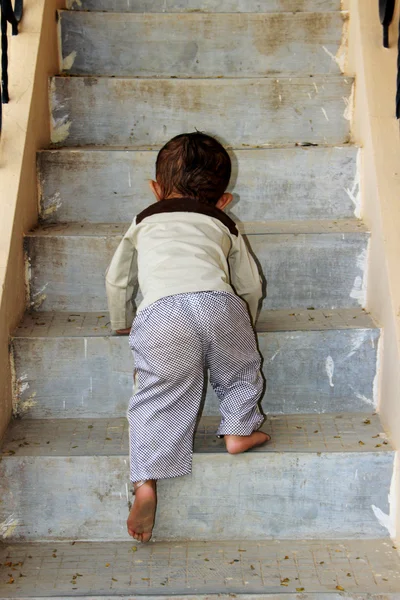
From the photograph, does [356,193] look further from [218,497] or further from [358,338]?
[218,497]

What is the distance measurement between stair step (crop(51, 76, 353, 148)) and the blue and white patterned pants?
118cm

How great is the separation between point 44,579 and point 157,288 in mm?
803

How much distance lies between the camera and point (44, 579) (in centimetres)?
198

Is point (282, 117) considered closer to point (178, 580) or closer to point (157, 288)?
point (157, 288)

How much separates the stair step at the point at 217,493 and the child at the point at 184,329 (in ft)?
0.26

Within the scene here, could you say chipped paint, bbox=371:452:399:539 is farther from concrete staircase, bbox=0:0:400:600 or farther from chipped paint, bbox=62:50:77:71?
chipped paint, bbox=62:50:77:71

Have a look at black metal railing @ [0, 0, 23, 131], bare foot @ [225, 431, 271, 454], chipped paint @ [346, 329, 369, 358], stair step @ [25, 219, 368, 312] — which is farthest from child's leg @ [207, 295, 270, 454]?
black metal railing @ [0, 0, 23, 131]

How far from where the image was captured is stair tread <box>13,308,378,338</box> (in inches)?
95.3

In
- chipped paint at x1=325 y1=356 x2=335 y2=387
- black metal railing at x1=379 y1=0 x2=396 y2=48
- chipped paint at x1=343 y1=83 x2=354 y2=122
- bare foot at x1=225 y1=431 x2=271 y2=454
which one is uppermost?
black metal railing at x1=379 y1=0 x2=396 y2=48

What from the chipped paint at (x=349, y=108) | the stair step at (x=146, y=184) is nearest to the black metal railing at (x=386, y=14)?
the chipped paint at (x=349, y=108)

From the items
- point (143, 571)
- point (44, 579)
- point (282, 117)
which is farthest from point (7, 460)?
point (282, 117)

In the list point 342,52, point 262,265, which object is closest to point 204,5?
point 342,52

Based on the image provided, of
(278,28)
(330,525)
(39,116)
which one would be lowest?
(330,525)

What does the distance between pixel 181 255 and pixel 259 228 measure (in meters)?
0.70
